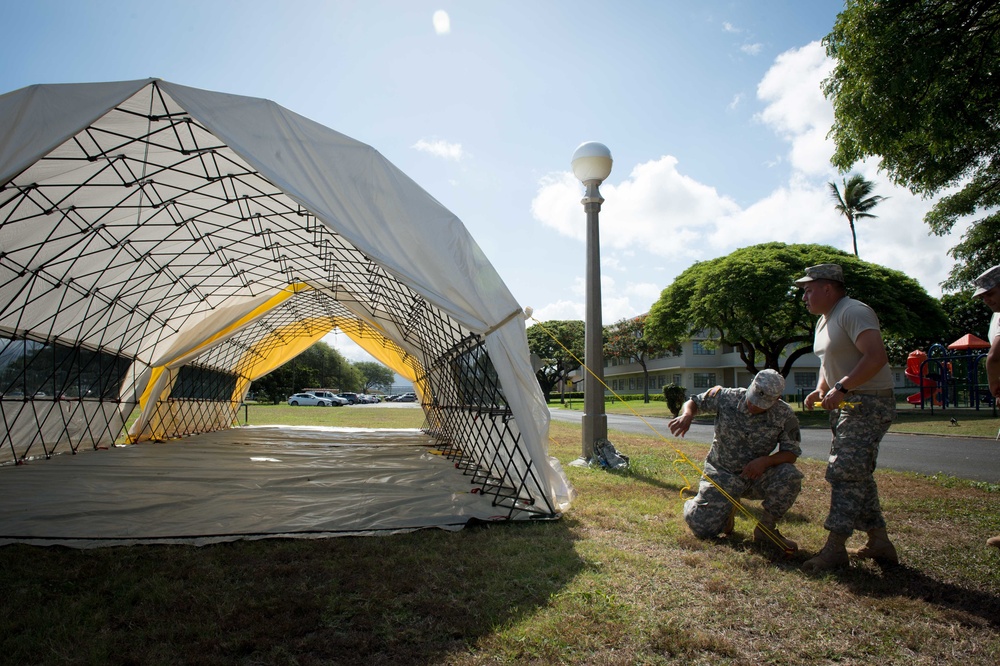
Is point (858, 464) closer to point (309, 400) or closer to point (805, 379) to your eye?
point (309, 400)

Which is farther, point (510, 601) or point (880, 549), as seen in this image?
point (880, 549)

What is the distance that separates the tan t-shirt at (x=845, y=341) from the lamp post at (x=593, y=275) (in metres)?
4.54

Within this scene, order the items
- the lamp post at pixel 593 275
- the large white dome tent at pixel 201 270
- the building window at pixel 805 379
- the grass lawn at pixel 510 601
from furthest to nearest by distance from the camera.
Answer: the building window at pixel 805 379 < the lamp post at pixel 593 275 < the large white dome tent at pixel 201 270 < the grass lawn at pixel 510 601

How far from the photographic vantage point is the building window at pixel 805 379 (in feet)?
141

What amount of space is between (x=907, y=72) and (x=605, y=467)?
614 centimetres

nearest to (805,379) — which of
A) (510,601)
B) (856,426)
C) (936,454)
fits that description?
(936,454)

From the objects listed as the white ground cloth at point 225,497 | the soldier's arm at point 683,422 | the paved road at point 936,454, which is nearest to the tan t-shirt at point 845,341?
the soldier's arm at point 683,422

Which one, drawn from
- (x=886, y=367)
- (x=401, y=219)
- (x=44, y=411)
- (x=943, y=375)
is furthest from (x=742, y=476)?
(x=943, y=375)

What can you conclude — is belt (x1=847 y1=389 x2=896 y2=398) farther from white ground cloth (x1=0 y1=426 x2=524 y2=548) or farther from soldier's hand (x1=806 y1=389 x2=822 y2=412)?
white ground cloth (x1=0 y1=426 x2=524 y2=548)

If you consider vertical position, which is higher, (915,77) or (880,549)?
(915,77)

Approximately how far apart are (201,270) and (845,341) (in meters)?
10.4

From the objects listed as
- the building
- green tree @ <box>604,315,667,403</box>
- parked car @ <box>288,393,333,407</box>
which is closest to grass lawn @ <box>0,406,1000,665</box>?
the building

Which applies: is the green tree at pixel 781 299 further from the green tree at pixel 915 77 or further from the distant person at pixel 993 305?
the distant person at pixel 993 305

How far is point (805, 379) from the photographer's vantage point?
4350cm
